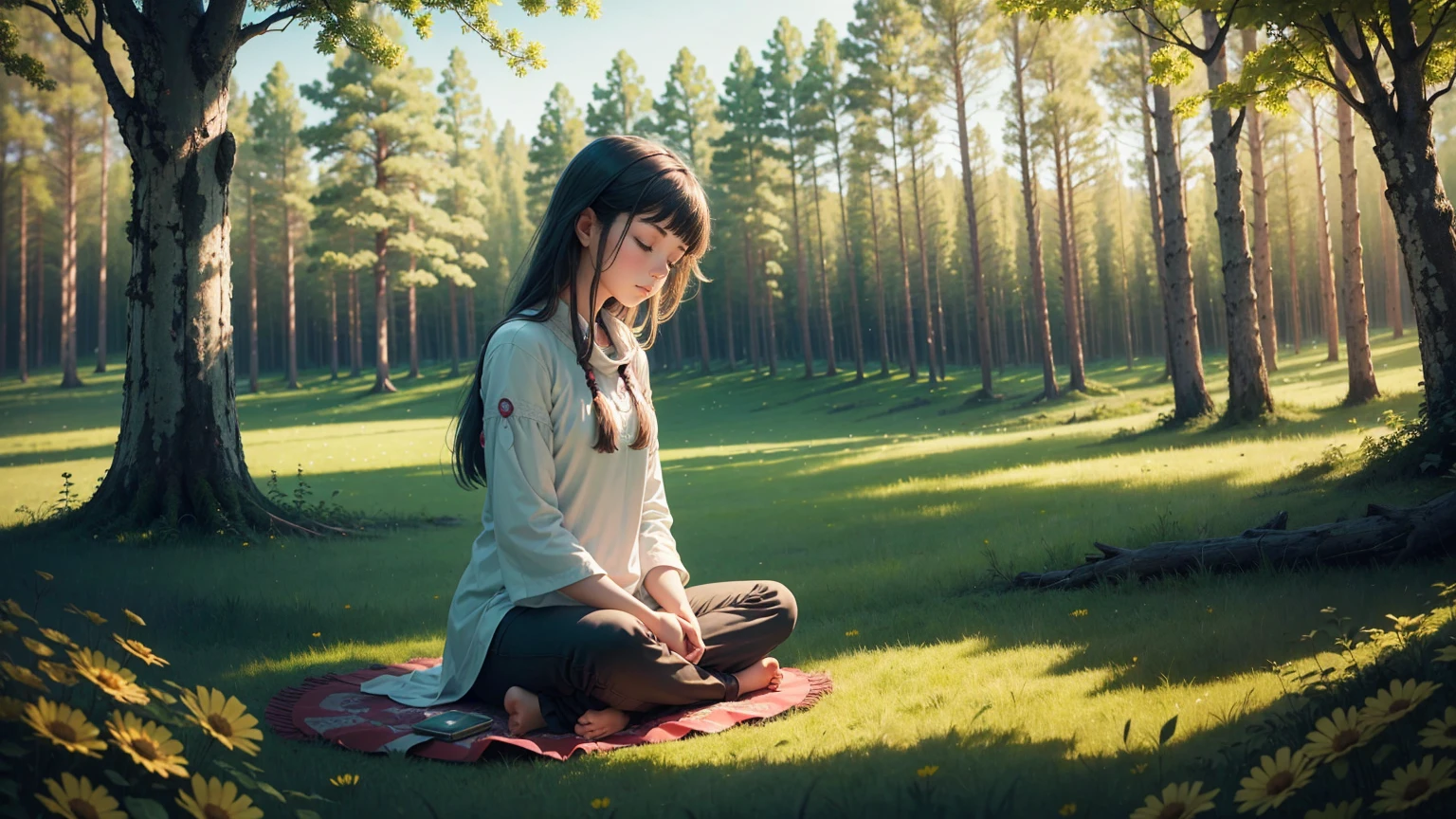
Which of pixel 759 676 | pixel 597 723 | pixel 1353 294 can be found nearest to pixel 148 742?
pixel 597 723

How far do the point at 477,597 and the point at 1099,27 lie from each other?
30944mm

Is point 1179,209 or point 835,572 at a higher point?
point 1179,209

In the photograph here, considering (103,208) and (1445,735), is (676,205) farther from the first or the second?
(103,208)

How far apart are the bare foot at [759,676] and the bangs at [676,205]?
6.05 feet

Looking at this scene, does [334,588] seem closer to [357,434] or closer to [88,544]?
[88,544]

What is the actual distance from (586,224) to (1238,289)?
43.9ft

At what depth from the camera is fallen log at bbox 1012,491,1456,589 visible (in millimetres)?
5086

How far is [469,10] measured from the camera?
11.5 m

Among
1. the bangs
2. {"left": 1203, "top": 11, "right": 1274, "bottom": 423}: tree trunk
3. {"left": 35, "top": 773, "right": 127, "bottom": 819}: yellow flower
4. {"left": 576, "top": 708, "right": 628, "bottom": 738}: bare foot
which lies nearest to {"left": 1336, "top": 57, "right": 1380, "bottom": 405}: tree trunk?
{"left": 1203, "top": 11, "right": 1274, "bottom": 423}: tree trunk

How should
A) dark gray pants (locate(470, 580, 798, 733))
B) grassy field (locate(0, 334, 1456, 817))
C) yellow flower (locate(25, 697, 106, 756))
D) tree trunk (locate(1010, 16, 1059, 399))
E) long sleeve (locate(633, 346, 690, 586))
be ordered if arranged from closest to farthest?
yellow flower (locate(25, 697, 106, 756))
grassy field (locate(0, 334, 1456, 817))
dark gray pants (locate(470, 580, 798, 733))
long sleeve (locate(633, 346, 690, 586))
tree trunk (locate(1010, 16, 1059, 399))

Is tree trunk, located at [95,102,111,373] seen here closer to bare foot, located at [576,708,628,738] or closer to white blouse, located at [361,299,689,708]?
white blouse, located at [361,299,689,708]

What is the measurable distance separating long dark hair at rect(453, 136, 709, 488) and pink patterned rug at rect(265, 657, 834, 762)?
102 cm

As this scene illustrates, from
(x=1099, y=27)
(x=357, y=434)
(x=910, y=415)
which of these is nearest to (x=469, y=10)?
(x=357, y=434)

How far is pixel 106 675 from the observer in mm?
2002
